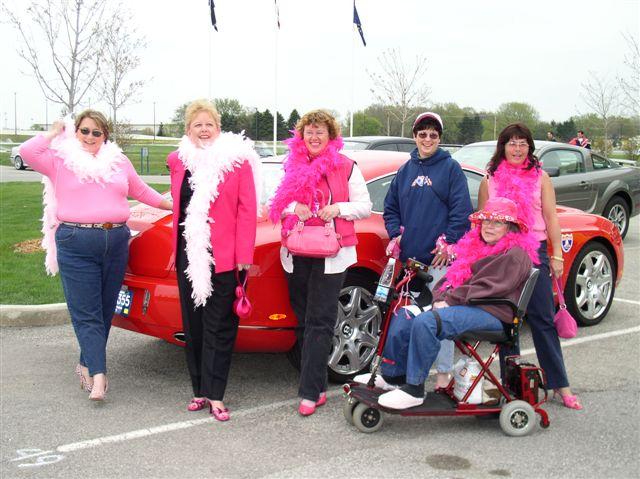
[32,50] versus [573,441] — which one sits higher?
[32,50]

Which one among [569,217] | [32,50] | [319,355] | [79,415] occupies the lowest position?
[79,415]

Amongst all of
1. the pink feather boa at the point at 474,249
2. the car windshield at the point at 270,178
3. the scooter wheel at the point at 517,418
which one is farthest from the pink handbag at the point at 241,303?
the scooter wheel at the point at 517,418

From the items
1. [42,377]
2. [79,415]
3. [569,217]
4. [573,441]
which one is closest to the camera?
[573,441]

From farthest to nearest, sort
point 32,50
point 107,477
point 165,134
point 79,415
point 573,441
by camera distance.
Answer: point 165,134, point 32,50, point 79,415, point 573,441, point 107,477

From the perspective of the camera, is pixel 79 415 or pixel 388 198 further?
pixel 388 198

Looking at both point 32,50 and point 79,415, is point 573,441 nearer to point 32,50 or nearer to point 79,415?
point 79,415

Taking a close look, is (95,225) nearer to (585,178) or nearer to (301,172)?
(301,172)

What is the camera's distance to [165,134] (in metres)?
95.4

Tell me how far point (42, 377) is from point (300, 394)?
190cm

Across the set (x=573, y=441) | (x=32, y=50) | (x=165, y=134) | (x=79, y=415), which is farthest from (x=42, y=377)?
(x=165, y=134)

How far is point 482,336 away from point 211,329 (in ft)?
5.16

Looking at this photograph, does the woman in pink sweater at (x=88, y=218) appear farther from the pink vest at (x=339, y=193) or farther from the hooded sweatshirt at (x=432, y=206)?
the hooded sweatshirt at (x=432, y=206)

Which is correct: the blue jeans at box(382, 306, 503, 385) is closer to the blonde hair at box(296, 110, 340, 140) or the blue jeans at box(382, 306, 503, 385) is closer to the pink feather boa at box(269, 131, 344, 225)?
the pink feather boa at box(269, 131, 344, 225)

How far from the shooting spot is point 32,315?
21.0 ft
